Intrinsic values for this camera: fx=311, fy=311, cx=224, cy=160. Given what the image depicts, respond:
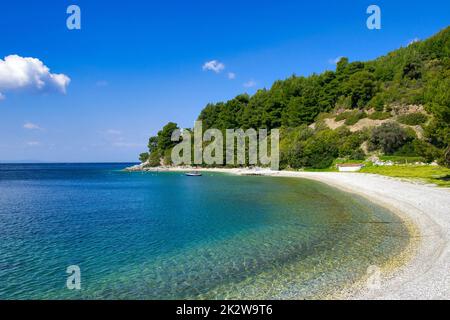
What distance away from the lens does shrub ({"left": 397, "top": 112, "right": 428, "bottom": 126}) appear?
74.4 m

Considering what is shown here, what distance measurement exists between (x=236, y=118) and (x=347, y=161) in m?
60.8

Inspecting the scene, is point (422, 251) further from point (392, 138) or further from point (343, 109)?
point (343, 109)

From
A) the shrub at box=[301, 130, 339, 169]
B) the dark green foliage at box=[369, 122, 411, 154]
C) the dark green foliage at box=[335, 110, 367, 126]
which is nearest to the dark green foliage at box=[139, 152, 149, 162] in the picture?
the shrub at box=[301, 130, 339, 169]

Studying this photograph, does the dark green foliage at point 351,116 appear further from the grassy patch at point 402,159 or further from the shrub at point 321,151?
the grassy patch at point 402,159

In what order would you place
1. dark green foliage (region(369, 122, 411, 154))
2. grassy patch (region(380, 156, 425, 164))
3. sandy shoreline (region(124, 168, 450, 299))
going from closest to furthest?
sandy shoreline (region(124, 168, 450, 299)), grassy patch (region(380, 156, 425, 164)), dark green foliage (region(369, 122, 411, 154))

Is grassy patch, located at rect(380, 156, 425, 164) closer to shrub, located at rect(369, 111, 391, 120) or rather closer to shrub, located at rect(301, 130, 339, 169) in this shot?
shrub, located at rect(301, 130, 339, 169)

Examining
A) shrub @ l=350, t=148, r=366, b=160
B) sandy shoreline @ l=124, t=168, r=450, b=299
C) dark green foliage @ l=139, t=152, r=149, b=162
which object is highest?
dark green foliage @ l=139, t=152, r=149, b=162

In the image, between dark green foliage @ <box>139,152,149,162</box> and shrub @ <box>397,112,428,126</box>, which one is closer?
shrub @ <box>397,112,428,126</box>

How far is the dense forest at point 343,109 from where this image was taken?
73.4 meters

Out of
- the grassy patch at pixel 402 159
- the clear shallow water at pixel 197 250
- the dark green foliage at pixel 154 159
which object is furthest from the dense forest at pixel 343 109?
the clear shallow water at pixel 197 250

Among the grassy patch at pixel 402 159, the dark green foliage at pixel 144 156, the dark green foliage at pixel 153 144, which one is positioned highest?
the dark green foliage at pixel 153 144

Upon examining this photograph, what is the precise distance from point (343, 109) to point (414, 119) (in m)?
28.2

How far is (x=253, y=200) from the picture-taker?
32781mm
